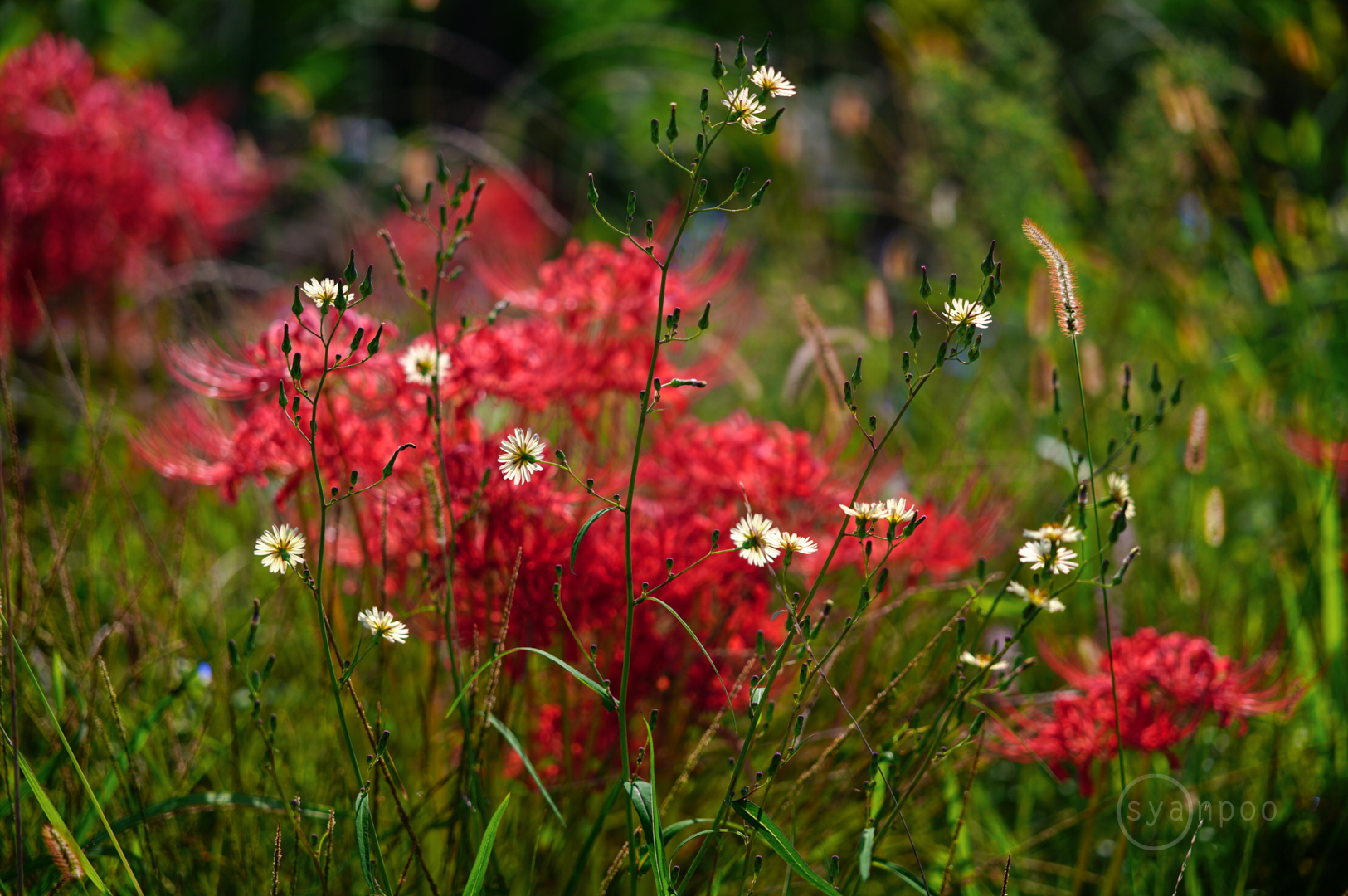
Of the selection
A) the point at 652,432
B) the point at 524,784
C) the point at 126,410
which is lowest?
the point at 524,784

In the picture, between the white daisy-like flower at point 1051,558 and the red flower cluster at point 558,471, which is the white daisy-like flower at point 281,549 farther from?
the white daisy-like flower at point 1051,558

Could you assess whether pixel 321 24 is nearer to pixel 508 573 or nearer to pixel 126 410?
pixel 126 410

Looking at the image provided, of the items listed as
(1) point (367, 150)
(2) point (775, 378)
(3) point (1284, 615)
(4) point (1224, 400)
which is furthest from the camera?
(1) point (367, 150)

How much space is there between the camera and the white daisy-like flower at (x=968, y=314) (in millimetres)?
1023

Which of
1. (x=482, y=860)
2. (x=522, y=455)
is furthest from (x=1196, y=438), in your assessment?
(x=482, y=860)

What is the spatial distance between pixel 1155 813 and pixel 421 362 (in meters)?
1.40

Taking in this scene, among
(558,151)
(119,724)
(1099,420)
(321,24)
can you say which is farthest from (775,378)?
(321,24)

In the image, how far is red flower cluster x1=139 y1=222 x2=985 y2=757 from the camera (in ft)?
4.96

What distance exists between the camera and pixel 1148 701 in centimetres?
149

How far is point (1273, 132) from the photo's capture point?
220 inches

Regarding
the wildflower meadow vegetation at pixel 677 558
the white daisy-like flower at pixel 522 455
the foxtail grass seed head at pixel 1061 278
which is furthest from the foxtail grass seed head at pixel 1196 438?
the white daisy-like flower at pixel 522 455

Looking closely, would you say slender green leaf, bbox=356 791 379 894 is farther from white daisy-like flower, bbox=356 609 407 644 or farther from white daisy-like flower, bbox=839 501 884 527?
white daisy-like flower, bbox=839 501 884 527

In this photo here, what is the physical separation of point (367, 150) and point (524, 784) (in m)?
7.95

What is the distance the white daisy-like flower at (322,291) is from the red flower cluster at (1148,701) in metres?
1.10
